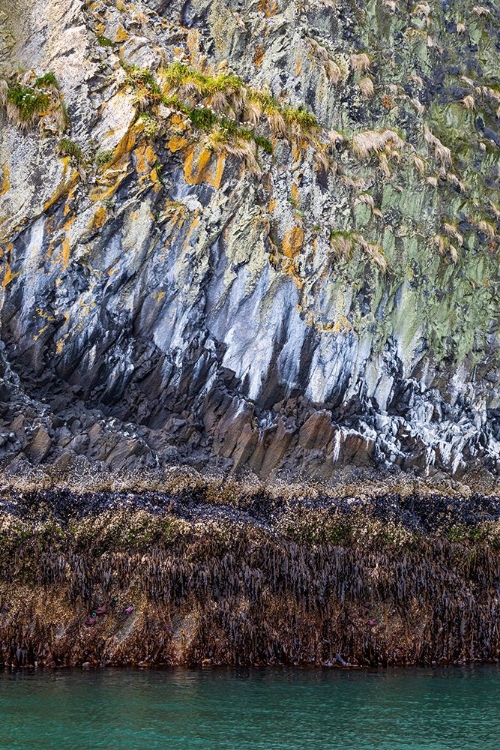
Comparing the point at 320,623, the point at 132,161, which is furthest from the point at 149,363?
the point at 320,623

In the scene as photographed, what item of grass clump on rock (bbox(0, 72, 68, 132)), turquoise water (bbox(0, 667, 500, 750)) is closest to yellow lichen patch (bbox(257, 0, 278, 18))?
grass clump on rock (bbox(0, 72, 68, 132))

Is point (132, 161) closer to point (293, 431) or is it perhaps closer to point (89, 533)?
point (293, 431)

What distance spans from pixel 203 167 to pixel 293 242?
4285mm

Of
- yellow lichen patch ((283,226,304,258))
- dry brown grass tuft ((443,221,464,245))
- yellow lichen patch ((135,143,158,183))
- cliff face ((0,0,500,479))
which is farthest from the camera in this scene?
dry brown grass tuft ((443,221,464,245))

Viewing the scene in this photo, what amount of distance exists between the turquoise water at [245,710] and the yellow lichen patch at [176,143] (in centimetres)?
1910

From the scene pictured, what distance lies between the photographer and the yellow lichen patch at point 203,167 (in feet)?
103

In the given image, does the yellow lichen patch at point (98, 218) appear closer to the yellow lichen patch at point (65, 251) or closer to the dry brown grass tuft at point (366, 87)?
the yellow lichen patch at point (65, 251)

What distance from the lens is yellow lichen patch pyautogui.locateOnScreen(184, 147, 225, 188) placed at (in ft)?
103

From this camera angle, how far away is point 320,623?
19.8 m

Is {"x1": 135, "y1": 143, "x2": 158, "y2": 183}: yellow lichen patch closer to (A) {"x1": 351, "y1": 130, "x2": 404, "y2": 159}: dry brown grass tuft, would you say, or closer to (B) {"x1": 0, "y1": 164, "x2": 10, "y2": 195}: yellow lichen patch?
(B) {"x1": 0, "y1": 164, "x2": 10, "y2": 195}: yellow lichen patch

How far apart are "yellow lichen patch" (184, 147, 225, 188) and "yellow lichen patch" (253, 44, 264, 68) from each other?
299 inches

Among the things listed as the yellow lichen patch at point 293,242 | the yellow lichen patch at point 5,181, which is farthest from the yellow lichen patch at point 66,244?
the yellow lichen patch at point 293,242

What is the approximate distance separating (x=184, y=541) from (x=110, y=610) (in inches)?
89.8

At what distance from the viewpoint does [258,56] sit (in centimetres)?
3725
